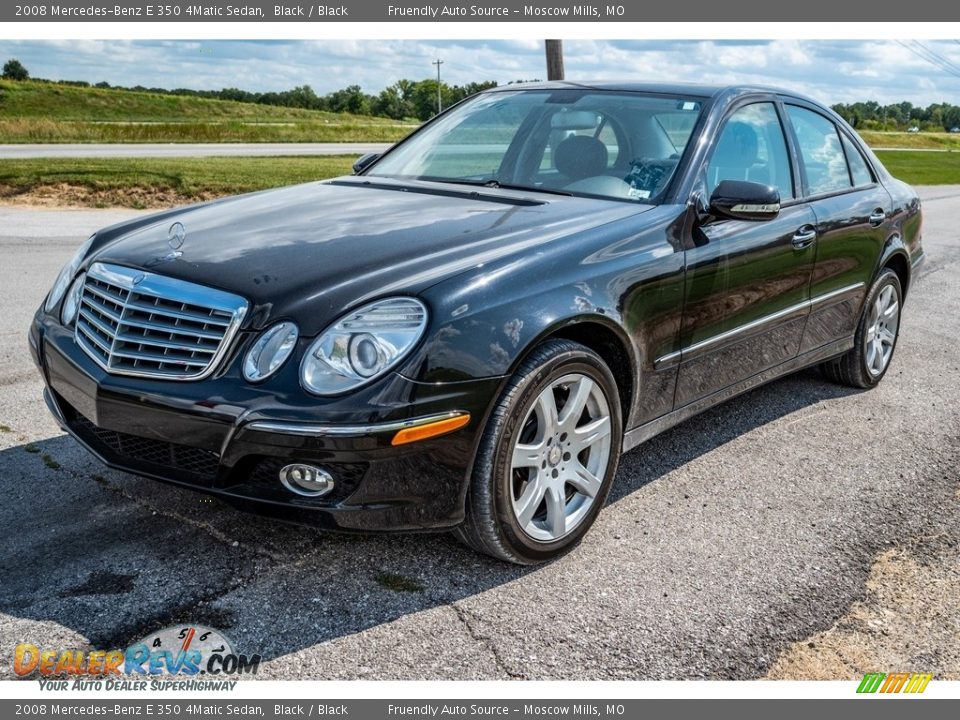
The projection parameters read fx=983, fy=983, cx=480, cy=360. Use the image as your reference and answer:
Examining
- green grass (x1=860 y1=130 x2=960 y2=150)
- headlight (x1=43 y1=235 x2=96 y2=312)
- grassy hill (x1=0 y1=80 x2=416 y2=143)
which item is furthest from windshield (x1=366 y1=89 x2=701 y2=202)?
green grass (x1=860 y1=130 x2=960 y2=150)

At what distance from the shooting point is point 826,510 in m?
4.12

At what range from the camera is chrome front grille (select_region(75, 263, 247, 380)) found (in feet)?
10.2

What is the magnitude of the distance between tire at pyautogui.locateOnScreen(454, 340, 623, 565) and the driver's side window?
1278mm

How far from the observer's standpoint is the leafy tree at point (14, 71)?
7618 cm

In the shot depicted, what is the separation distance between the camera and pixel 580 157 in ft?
14.7

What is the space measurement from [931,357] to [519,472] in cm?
441

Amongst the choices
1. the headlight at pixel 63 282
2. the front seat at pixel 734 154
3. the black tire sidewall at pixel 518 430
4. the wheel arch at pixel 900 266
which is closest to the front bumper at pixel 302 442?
the black tire sidewall at pixel 518 430

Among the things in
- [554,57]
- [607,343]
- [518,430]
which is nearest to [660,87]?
[607,343]

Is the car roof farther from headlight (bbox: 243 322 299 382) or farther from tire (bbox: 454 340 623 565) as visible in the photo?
headlight (bbox: 243 322 299 382)

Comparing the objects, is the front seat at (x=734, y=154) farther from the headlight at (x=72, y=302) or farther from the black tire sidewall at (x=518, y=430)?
the headlight at (x=72, y=302)

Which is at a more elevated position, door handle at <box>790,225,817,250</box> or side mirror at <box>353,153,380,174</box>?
side mirror at <box>353,153,380,174</box>

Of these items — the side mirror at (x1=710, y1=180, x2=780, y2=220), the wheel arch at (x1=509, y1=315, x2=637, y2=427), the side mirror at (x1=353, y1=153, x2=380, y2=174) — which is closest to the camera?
the wheel arch at (x1=509, y1=315, x2=637, y2=427)

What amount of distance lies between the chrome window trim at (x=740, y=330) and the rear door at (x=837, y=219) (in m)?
0.01

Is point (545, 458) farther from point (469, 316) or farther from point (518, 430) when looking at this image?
point (469, 316)
